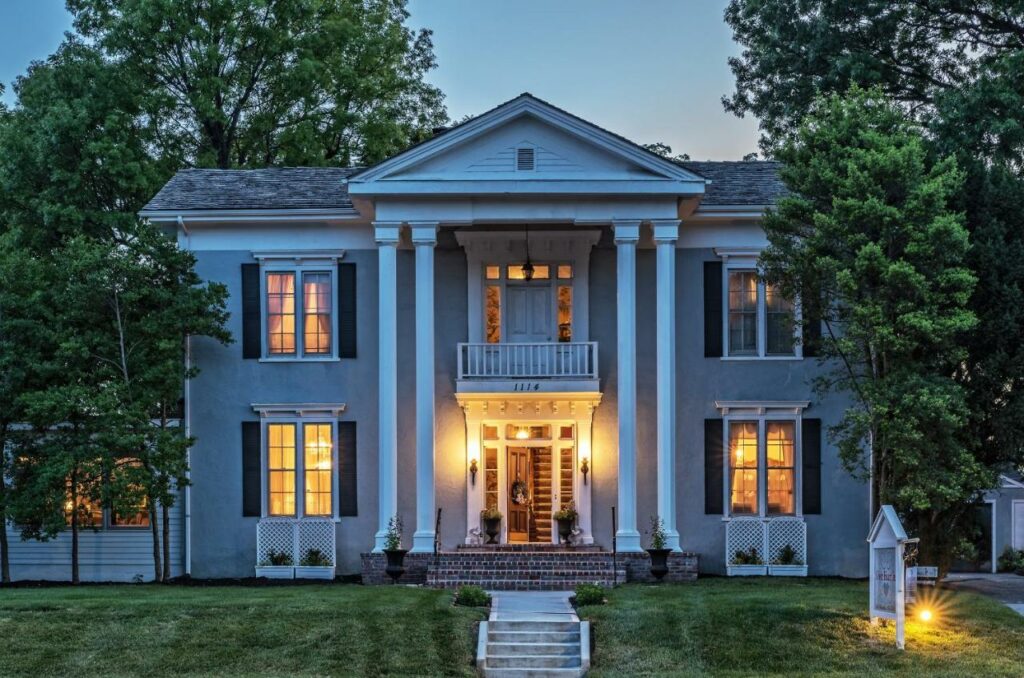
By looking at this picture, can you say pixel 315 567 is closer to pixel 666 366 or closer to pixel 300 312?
pixel 300 312

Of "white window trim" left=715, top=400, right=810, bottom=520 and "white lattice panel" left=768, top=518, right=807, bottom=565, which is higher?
"white window trim" left=715, top=400, right=810, bottom=520

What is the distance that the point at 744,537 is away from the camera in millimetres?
26125

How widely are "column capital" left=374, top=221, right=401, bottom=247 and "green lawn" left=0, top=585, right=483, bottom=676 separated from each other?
23.5ft

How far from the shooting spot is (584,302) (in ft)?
87.8

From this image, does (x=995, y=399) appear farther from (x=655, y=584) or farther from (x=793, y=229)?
(x=655, y=584)

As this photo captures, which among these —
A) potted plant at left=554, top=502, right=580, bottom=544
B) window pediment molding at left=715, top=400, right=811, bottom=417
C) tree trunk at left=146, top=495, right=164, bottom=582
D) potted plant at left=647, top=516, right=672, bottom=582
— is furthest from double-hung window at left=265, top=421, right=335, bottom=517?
window pediment molding at left=715, top=400, right=811, bottom=417

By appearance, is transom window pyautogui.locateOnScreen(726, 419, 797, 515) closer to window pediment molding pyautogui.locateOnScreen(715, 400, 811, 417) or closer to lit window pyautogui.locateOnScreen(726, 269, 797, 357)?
window pediment molding pyautogui.locateOnScreen(715, 400, 811, 417)

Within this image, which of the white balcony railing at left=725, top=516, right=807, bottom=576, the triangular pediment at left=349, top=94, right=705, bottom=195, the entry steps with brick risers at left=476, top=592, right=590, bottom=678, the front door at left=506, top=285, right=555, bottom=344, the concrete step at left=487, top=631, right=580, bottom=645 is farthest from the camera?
the front door at left=506, top=285, right=555, bottom=344

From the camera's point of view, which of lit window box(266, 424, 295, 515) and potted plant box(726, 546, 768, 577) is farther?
lit window box(266, 424, 295, 515)

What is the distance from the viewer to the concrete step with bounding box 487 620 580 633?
19875mm

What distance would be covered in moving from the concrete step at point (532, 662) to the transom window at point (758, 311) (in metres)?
9.48

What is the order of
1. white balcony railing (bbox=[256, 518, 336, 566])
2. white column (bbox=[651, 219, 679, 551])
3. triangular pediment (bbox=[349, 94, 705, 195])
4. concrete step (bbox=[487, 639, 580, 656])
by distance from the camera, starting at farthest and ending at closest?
white balcony railing (bbox=[256, 518, 336, 566]) → white column (bbox=[651, 219, 679, 551]) → triangular pediment (bbox=[349, 94, 705, 195]) → concrete step (bbox=[487, 639, 580, 656])

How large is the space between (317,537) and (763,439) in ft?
30.0

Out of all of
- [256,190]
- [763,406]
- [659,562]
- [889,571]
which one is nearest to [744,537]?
[659,562]
